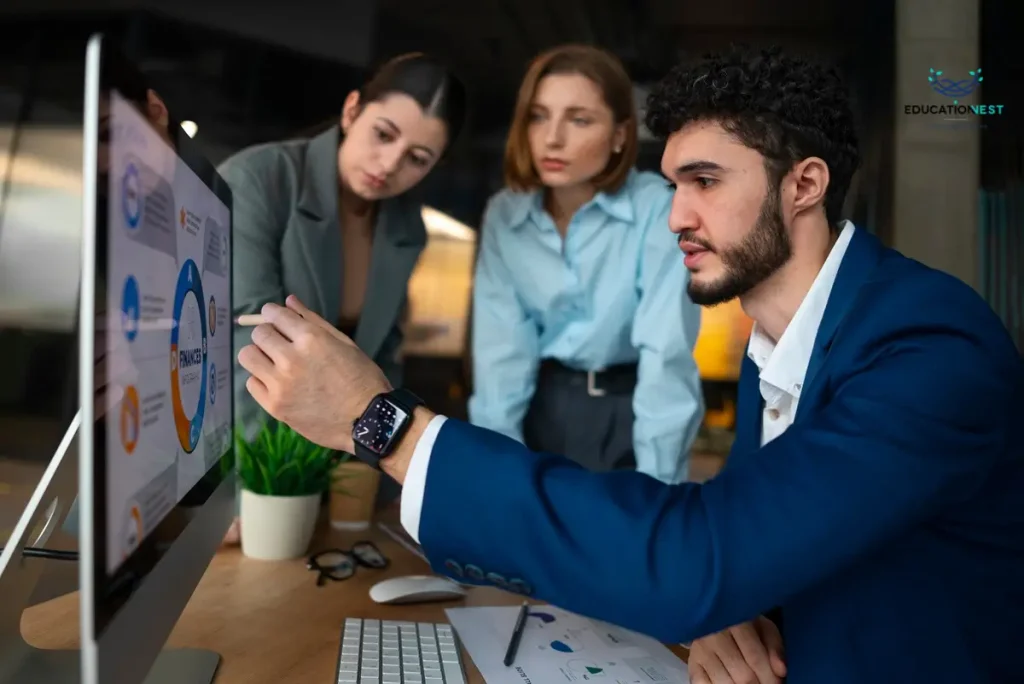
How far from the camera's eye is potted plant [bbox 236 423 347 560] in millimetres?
1221

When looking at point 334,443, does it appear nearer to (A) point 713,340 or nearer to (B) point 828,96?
(B) point 828,96

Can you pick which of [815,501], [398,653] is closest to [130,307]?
[398,653]

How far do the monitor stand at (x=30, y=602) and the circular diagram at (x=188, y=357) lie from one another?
0.11 m

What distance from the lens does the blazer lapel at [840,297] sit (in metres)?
0.88

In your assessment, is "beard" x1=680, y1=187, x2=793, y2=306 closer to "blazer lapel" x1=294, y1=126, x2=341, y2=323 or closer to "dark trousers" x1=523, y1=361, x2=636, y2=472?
"dark trousers" x1=523, y1=361, x2=636, y2=472

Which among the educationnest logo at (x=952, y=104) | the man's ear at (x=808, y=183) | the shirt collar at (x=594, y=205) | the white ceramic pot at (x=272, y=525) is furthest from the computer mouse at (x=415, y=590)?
the educationnest logo at (x=952, y=104)

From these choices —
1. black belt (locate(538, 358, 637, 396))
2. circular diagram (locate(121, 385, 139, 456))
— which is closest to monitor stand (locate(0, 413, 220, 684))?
circular diagram (locate(121, 385, 139, 456))

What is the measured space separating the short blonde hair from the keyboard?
104 cm

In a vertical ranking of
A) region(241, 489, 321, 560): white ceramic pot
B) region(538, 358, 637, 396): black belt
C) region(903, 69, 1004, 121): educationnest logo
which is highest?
region(903, 69, 1004, 121): educationnest logo

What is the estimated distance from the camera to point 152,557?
2.11ft

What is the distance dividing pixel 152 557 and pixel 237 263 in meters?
0.98

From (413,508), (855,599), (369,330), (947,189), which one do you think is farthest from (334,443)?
(947,189)

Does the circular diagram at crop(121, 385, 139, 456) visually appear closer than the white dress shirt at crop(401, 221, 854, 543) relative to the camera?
Yes

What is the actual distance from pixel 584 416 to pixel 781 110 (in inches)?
32.6
